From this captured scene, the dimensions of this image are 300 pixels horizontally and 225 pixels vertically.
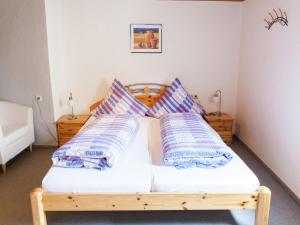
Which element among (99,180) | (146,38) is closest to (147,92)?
(146,38)

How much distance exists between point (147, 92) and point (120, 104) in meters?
0.56

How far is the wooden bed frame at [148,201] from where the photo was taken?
205 cm

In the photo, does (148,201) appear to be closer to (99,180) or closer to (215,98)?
(99,180)

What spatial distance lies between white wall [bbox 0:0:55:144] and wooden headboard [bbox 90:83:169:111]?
33.7 inches

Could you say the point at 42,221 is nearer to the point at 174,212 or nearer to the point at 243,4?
the point at 174,212

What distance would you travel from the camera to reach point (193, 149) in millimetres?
2340

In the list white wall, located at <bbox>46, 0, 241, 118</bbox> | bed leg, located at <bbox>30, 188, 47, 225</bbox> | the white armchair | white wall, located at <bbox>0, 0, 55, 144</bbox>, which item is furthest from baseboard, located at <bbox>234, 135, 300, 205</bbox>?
the white armchair

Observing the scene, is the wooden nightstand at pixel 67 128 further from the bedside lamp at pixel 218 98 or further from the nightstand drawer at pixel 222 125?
the bedside lamp at pixel 218 98

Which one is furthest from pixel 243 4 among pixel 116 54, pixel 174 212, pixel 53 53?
pixel 174 212

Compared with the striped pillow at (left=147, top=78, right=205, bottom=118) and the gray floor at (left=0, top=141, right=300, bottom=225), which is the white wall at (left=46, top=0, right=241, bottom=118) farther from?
the gray floor at (left=0, top=141, right=300, bottom=225)

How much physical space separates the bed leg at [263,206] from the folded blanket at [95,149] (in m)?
1.23

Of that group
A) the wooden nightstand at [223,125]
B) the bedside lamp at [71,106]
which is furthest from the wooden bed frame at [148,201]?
the bedside lamp at [71,106]

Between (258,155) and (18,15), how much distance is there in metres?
3.88

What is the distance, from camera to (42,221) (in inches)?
82.8
